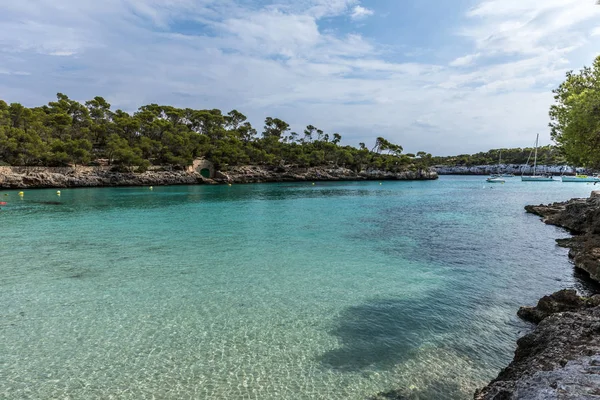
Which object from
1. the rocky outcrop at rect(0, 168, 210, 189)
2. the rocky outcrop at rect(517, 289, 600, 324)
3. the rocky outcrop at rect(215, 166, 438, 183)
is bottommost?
the rocky outcrop at rect(517, 289, 600, 324)

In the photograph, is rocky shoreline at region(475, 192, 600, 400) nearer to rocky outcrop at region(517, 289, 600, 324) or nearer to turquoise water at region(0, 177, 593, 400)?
rocky outcrop at region(517, 289, 600, 324)

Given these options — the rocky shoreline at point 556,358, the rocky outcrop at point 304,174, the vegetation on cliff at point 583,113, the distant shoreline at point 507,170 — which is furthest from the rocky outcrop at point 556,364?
Result: the distant shoreline at point 507,170

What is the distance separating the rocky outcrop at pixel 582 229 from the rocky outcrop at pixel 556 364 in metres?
6.83

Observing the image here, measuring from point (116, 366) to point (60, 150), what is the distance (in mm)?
71279

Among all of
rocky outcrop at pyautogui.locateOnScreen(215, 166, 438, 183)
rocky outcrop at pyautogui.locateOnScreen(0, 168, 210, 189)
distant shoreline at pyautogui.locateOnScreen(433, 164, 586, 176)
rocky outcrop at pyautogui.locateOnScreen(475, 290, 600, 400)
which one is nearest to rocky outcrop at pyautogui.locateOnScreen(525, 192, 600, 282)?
rocky outcrop at pyautogui.locateOnScreen(475, 290, 600, 400)

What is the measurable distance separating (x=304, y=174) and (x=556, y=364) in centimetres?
9255

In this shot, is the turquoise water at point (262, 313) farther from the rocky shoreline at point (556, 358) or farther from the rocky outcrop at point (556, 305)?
the rocky shoreline at point (556, 358)

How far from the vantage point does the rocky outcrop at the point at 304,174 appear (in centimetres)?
8544

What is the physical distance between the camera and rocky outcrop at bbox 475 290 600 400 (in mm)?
3939

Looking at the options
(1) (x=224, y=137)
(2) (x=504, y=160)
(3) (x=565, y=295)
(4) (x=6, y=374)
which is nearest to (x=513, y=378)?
(3) (x=565, y=295)

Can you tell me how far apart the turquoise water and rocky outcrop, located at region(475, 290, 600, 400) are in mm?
777

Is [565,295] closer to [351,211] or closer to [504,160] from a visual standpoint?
[351,211]

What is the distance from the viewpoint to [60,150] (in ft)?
205

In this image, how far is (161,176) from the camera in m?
71.4
